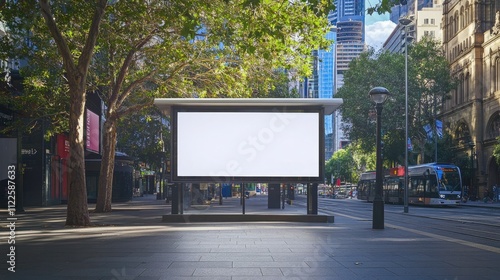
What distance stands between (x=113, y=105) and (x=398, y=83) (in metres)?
41.0

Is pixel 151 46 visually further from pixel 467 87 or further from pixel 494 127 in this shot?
pixel 467 87

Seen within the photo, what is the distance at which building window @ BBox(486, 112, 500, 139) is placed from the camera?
205 feet

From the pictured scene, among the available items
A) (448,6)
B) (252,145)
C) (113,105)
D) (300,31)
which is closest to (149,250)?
(252,145)

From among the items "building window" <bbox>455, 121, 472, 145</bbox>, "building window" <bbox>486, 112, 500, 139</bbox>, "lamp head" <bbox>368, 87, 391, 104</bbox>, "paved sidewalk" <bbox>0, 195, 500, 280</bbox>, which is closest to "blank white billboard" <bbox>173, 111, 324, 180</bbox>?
"lamp head" <bbox>368, 87, 391, 104</bbox>

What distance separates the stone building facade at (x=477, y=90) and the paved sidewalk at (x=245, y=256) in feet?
168

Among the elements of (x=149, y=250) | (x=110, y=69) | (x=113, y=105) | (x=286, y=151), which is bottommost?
(x=149, y=250)

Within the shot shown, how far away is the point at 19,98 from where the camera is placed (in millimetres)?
24312

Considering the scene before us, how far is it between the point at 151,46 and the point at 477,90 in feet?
175

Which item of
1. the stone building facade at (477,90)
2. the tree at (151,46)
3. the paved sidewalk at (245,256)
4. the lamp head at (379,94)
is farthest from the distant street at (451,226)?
the stone building facade at (477,90)

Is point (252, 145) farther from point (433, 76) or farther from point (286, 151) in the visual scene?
point (433, 76)

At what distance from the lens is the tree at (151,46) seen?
16.8m

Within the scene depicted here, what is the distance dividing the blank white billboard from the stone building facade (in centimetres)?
4573

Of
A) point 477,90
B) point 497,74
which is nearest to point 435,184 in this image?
point 497,74

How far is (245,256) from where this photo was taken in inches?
392
